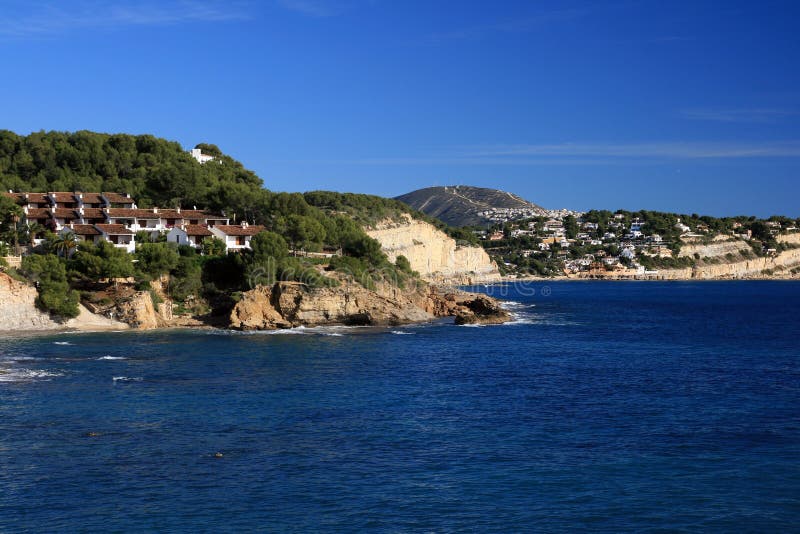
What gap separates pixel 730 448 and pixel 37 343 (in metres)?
39.7

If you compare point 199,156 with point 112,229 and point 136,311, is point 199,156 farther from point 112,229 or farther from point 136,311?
point 136,311

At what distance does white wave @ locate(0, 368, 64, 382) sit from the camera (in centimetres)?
3581

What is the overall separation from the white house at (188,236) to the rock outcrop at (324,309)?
47.6ft

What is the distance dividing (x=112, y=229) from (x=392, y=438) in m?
51.0

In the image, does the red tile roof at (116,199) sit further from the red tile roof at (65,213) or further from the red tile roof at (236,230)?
the red tile roof at (236,230)

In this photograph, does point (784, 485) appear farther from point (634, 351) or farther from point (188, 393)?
point (634, 351)

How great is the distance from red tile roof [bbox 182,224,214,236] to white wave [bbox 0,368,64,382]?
35.0 metres

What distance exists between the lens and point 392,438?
26562mm

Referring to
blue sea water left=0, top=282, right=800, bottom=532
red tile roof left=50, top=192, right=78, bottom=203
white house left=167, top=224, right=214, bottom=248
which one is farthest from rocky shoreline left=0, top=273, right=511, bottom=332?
red tile roof left=50, top=192, right=78, bottom=203

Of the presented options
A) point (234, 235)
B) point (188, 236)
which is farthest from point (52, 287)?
point (234, 235)

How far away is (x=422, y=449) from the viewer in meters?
25.2

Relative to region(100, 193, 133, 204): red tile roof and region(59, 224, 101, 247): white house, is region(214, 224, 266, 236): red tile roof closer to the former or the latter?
region(59, 224, 101, 247): white house

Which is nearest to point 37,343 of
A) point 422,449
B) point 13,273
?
point 13,273

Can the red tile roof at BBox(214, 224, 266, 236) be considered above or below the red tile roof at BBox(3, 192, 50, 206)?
below
